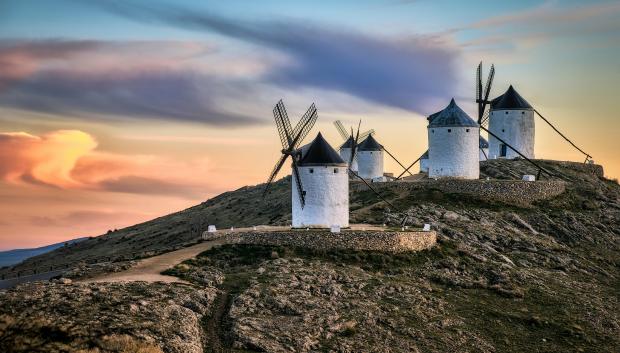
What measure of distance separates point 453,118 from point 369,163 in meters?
16.3

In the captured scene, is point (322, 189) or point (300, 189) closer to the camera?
point (322, 189)

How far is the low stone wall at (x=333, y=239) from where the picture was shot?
4750 centimetres

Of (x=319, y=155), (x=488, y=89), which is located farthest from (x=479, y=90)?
(x=319, y=155)

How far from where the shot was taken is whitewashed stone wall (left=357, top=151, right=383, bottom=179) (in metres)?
81.1

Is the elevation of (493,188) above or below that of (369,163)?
below

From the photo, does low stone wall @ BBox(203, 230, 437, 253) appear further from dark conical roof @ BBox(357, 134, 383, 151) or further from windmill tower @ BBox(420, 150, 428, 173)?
windmill tower @ BBox(420, 150, 428, 173)

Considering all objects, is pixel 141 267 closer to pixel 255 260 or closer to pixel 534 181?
pixel 255 260

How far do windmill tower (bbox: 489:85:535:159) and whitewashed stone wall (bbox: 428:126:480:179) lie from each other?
42.0ft

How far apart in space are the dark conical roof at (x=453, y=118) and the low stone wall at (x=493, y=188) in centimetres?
566

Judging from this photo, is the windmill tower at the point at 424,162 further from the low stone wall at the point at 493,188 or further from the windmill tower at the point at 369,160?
the low stone wall at the point at 493,188

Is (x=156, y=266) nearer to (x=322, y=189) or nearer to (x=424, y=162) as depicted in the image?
(x=322, y=189)

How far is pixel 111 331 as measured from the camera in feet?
101

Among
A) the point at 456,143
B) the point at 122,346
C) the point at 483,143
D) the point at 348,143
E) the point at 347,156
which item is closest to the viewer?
the point at 122,346

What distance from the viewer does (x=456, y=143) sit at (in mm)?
66938
